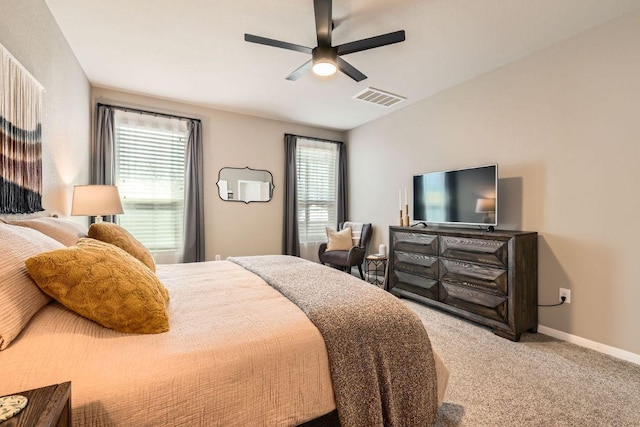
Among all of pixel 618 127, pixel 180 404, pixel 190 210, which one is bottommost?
pixel 180 404

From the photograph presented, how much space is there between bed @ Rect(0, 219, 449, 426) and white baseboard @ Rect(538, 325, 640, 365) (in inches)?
75.5

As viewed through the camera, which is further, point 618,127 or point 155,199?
point 155,199

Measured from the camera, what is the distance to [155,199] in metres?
3.84

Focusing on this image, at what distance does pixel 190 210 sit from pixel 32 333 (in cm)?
318

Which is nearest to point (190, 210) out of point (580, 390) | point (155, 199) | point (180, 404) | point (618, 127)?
point (155, 199)

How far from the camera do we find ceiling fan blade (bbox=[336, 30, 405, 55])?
6.69 feet

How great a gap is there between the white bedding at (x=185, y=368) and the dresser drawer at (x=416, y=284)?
2.29m

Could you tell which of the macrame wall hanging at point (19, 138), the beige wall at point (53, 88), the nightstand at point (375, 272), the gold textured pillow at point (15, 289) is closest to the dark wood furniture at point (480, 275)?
the nightstand at point (375, 272)

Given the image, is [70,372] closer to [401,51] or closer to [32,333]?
[32,333]

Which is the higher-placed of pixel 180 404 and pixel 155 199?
pixel 155 199

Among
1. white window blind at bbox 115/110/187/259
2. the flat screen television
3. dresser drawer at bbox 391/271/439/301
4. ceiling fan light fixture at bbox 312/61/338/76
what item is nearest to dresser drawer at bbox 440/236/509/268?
the flat screen television

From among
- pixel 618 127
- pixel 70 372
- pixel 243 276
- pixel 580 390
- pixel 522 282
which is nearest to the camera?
pixel 70 372

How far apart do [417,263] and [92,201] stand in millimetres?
3363

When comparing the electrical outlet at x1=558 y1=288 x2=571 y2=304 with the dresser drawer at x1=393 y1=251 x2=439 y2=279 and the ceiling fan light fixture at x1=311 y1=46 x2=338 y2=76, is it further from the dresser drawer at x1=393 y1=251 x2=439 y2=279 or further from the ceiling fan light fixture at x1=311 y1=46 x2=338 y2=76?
the ceiling fan light fixture at x1=311 y1=46 x2=338 y2=76
